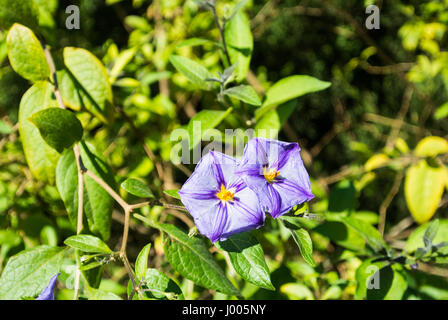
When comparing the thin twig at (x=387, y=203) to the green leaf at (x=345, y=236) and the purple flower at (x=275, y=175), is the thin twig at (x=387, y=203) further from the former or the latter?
the purple flower at (x=275, y=175)

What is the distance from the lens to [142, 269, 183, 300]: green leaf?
1156 millimetres

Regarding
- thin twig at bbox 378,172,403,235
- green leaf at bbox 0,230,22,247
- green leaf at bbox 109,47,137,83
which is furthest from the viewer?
thin twig at bbox 378,172,403,235

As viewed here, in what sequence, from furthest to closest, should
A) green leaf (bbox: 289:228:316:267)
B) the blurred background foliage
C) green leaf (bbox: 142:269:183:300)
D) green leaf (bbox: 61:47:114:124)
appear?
the blurred background foliage, green leaf (bbox: 61:47:114:124), green leaf (bbox: 142:269:183:300), green leaf (bbox: 289:228:316:267)

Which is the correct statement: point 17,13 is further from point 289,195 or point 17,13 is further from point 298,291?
point 298,291

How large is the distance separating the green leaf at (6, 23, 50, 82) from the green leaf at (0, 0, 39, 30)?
131 mm

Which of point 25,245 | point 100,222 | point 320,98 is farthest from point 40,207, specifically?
point 320,98

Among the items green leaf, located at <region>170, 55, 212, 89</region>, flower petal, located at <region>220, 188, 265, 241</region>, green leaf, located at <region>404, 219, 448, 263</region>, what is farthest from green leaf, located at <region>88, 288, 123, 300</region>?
green leaf, located at <region>404, 219, 448, 263</region>

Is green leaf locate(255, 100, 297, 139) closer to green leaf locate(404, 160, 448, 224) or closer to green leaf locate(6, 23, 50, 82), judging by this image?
green leaf locate(6, 23, 50, 82)

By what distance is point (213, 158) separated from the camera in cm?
113

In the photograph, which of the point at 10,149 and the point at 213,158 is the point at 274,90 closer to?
the point at 213,158

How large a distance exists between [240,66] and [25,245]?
125cm

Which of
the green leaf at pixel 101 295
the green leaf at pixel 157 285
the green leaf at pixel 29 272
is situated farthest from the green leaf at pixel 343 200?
the green leaf at pixel 29 272

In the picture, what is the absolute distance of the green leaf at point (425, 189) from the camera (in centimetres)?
213
